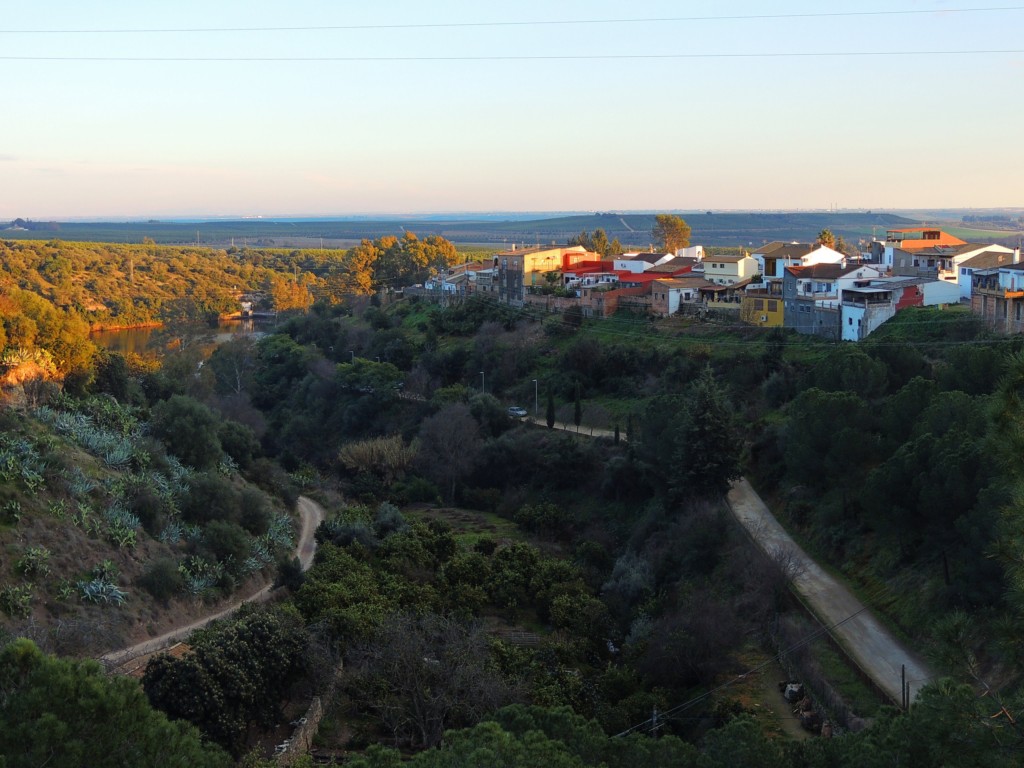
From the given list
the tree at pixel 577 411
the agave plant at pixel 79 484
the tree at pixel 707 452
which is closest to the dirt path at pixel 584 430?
the tree at pixel 577 411

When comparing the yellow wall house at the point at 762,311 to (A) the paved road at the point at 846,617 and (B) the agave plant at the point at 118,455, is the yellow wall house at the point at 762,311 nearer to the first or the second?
(A) the paved road at the point at 846,617

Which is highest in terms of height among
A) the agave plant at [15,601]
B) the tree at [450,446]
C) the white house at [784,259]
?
the white house at [784,259]

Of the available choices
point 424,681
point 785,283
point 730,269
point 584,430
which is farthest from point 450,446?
point 424,681

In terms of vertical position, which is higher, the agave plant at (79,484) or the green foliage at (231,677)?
the agave plant at (79,484)

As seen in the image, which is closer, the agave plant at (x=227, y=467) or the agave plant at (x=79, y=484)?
the agave plant at (x=79, y=484)

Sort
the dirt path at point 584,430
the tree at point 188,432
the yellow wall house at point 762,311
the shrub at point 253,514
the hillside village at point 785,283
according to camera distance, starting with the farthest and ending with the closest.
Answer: the yellow wall house at point 762,311
the hillside village at point 785,283
the dirt path at point 584,430
the tree at point 188,432
the shrub at point 253,514

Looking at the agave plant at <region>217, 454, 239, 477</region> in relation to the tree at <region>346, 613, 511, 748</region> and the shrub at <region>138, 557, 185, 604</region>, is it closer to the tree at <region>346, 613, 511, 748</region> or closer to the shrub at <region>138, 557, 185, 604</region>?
the shrub at <region>138, 557, 185, 604</region>

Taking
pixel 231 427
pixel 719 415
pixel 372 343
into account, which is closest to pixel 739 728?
pixel 719 415
